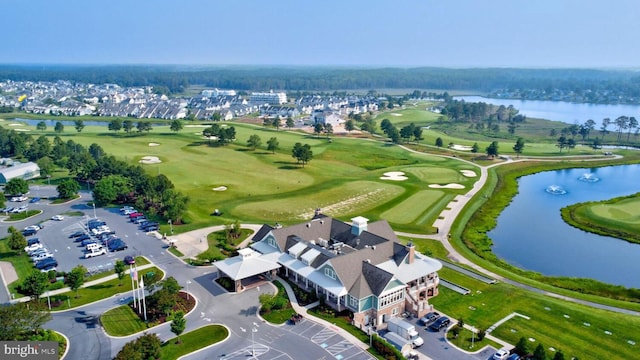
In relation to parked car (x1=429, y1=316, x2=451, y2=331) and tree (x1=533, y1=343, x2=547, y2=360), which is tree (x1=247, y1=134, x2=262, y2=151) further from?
tree (x1=533, y1=343, x2=547, y2=360)

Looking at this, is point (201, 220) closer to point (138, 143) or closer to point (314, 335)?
point (314, 335)

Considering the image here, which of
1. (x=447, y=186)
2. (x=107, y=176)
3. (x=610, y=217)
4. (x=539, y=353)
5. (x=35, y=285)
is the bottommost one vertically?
(x=610, y=217)

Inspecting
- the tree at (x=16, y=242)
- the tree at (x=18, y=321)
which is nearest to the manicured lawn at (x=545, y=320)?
the tree at (x=18, y=321)

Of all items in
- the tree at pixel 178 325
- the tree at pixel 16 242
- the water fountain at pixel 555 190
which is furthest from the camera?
the water fountain at pixel 555 190

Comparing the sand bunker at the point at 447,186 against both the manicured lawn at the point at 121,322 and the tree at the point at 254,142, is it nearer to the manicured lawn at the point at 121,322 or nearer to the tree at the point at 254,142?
the tree at the point at 254,142

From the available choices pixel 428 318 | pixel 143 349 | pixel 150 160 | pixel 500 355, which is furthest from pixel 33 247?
pixel 500 355

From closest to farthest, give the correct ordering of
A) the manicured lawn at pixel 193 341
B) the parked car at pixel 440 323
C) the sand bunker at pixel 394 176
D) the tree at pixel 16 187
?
the manicured lawn at pixel 193 341 < the parked car at pixel 440 323 < the tree at pixel 16 187 < the sand bunker at pixel 394 176

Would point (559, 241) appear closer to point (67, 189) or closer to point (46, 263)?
point (46, 263)
